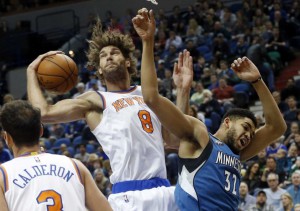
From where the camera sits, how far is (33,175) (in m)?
4.40

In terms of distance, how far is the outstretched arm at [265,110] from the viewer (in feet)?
19.9

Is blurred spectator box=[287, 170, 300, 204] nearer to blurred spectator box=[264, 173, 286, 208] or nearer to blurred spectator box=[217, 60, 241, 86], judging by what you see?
blurred spectator box=[264, 173, 286, 208]

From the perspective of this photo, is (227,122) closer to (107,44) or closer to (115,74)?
(115,74)

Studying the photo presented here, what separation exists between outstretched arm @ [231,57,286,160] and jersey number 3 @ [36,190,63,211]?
211 centimetres

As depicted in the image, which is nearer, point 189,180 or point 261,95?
point 189,180

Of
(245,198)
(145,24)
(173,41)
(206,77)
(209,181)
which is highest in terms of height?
(145,24)

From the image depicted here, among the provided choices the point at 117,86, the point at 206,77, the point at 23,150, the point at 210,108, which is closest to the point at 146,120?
the point at 117,86

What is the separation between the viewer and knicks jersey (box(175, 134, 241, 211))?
537cm

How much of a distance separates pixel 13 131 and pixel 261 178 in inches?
330

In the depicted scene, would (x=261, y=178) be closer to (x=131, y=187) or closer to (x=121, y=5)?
(x=131, y=187)

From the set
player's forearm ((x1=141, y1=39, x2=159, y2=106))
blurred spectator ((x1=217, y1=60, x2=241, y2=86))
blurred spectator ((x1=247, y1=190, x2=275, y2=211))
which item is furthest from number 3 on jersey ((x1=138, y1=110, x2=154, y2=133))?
blurred spectator ((x1=217, y1=60, x2=241, y2=86))

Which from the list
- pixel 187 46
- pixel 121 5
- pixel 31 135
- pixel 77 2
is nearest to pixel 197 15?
pixel 187 46

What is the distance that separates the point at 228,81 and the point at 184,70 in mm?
10505

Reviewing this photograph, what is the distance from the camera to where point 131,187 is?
607cm
